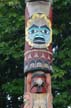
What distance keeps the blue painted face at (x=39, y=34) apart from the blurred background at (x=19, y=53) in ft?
5.97

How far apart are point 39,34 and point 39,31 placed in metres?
0.14

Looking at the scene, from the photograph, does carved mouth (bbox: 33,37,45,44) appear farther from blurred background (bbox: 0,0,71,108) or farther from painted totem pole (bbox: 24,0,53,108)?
blurred background (bbox: 0,0,71,108)

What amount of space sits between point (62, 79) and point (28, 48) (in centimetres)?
297

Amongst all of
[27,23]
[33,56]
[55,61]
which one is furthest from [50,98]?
[55,61]

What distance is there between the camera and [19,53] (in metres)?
14.2

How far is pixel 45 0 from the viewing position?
39.2ft

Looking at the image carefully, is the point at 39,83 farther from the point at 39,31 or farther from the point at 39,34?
the point at 39,31

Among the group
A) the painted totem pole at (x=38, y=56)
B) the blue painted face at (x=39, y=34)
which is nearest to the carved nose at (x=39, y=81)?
the painted totem pole at (x=38, y=56)

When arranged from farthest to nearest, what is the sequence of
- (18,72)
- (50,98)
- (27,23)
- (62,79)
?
→ (18,72)
(62,79)
(27,23)
(50,98)

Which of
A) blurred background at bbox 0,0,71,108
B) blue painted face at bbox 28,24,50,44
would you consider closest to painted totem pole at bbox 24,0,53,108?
blue painted face at bbox 28,24,50,44

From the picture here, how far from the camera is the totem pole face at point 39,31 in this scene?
11.6 m

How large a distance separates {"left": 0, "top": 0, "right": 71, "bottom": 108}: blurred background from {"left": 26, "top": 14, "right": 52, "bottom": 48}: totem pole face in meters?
1.82

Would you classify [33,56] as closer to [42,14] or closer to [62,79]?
[42,14]

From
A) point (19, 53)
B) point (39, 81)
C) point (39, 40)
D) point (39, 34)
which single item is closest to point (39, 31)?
point (39, 34)
